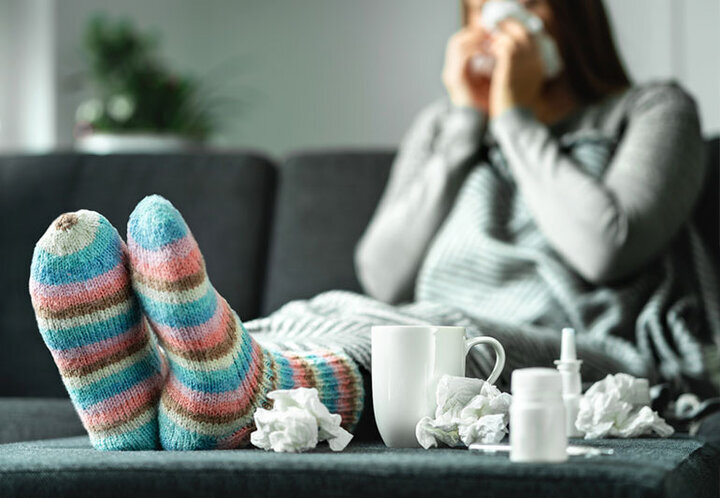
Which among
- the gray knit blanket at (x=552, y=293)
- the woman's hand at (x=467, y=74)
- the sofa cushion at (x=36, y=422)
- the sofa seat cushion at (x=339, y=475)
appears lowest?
the sofa cushion at (x=36, y=422)

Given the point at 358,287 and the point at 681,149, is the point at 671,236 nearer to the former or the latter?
the point at 681,149

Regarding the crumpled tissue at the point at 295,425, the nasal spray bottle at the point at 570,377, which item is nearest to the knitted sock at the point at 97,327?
the crumpled tissue at the point at 295,425

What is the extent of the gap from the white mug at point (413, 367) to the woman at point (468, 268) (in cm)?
9

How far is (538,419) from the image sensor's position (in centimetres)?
71

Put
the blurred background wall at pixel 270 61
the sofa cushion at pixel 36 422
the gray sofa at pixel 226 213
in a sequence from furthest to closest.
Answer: the blurred background wall at pixel 270 61
the gray sofa at pixel 226 213
the sofa cushion at pixel 36 422

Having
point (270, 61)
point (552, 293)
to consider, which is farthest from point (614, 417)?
point (270, 61)

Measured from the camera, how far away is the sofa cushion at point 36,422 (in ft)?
4.14

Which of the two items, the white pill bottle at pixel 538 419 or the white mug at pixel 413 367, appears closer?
the white pill bottle at pixel 538 419

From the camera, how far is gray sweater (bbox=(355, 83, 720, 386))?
148 cm

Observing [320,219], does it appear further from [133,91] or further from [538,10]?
[133,91]

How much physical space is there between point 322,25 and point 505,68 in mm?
1911

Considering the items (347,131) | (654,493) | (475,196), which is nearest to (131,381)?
(654,493)

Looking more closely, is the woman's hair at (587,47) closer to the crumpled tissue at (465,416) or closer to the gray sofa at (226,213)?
the gray sofa at (226,213)

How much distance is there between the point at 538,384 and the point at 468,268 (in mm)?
888
